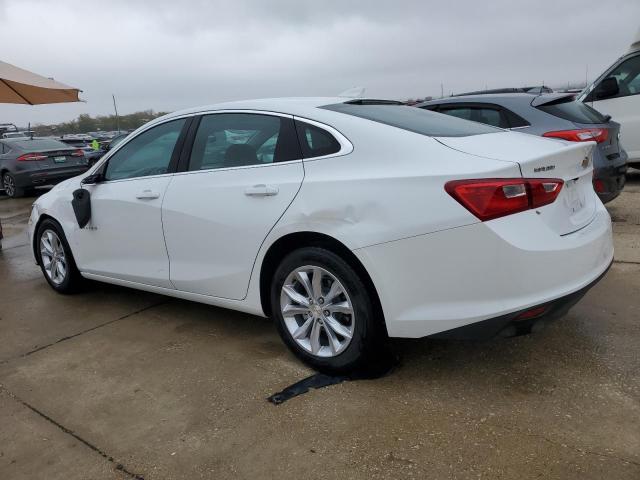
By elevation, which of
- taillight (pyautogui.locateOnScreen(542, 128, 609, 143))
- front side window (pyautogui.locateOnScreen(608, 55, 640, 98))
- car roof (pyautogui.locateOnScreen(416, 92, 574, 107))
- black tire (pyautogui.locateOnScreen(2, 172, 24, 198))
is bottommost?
black tire (pyautogui.locateOnScreen(2, 172, 24, 198))

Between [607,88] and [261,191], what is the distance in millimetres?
6630

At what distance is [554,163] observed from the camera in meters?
2.78

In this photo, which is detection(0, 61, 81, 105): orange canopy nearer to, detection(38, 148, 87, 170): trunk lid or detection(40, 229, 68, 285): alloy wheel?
A: detection(40, 229, 68, 285): alloy wheel

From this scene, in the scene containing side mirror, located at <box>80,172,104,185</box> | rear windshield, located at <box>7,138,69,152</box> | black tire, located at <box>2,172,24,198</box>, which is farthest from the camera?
rear windshield, located at <box>7,138,69,152</box>

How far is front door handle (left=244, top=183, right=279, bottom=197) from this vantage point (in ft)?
10.4

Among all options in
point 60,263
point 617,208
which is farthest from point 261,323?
point 617,208

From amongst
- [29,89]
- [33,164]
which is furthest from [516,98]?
[33,164]

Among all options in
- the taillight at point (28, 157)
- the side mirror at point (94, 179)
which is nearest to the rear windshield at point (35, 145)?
the taillight at point (28, 157)

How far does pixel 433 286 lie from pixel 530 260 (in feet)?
1.48

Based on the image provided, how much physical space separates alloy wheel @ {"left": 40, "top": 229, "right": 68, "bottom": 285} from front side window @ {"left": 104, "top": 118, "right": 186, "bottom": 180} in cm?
97

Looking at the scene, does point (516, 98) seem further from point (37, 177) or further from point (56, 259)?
point (37, 177)

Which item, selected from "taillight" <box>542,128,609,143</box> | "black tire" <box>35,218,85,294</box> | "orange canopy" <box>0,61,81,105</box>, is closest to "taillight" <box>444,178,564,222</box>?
"taillight" <box>542,128,609,143</box>

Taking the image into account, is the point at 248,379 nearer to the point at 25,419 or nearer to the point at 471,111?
the point at 25,419

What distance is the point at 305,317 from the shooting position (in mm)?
3240
